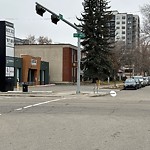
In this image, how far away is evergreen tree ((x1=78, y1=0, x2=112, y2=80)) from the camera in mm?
68000

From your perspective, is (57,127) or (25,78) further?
(25,78)

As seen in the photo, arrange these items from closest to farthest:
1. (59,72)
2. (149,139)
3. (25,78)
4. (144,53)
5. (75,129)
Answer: (149,139), (75,129), (25,78), (59,72), (144,53)

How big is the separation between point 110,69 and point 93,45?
5588 mm

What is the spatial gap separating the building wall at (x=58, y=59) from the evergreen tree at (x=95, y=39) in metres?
4.23

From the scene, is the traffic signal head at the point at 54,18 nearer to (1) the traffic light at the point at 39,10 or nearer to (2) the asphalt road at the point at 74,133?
(1) the traffic light at the point at 39,10

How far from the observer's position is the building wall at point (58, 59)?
2862 inches

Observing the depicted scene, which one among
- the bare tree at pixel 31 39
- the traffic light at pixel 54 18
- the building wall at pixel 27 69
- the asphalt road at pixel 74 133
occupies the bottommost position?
the asphalt road at pixel 74 133

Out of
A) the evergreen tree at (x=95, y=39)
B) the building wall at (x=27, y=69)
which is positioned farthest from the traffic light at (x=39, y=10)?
the evergreen tree at (x=95, y=39)

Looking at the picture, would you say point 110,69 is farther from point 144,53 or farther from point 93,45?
point 144,53

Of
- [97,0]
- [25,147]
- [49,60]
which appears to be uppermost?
[97,0]

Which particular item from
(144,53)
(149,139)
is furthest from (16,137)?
(144,53)

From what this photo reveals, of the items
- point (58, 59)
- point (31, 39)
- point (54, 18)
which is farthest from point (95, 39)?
point (31, 39)

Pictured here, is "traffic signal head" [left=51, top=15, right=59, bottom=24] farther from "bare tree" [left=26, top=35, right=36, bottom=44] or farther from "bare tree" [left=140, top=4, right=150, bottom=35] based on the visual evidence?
"bare tree" [left=26, top=35, right=36, bottom=44]

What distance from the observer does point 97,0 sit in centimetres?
7038
